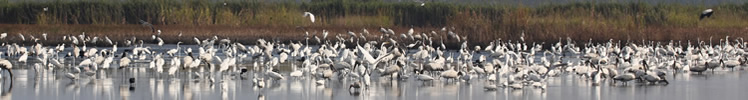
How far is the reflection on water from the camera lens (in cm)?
1234

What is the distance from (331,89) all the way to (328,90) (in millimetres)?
127

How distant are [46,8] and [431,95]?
23950 mm

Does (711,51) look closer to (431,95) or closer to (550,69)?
(550,69)

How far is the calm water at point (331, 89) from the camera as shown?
12.3 m

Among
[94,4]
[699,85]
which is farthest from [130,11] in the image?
[699,85]

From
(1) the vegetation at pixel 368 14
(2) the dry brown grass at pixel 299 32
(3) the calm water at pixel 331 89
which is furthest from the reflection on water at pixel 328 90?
(1) the vegetation at pixel 368 14

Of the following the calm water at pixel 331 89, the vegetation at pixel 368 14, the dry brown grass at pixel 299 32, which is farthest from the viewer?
the vegetation at pixel 368 14

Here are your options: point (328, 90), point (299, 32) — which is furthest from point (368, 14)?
point (328, 90)

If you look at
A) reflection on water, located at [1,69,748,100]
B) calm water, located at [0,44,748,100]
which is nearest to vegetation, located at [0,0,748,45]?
calm water, located at [0,44,748,100]

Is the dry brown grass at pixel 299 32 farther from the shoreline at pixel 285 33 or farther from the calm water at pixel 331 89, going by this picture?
the calm water at pixel 331 89

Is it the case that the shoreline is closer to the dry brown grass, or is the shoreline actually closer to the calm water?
the dry brown grass

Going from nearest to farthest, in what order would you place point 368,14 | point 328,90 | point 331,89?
point 328,90
point 331,89
point 368,14

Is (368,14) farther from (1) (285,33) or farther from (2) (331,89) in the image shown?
(2) (331,89)

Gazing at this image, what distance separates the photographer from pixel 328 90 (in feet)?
43.2
